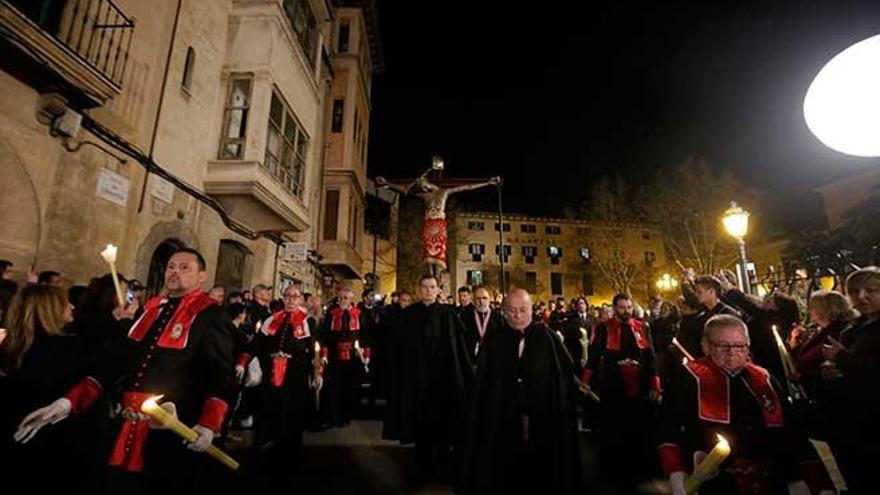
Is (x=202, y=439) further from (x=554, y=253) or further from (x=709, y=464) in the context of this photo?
(x=554, y=253)

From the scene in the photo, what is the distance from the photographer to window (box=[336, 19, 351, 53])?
21.9 m

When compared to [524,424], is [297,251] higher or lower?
higher

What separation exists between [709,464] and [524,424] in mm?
1858

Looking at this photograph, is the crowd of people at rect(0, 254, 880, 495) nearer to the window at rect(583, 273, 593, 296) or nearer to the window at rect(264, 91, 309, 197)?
the window at rect(264, 91, 309, 197)

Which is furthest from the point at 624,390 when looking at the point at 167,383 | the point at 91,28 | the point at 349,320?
the point at 91,28

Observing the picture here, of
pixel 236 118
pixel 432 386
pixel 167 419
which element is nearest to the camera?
pixel 167 419

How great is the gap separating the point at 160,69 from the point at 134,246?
376 cm

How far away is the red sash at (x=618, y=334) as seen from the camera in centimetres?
631

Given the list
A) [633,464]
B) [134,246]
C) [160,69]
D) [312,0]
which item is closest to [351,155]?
[312,0]

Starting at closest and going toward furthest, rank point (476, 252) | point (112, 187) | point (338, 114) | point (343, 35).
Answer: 1. point (112, 187)
2. point (338, 114)
3. point (343, 35)
4. point (476, 252)

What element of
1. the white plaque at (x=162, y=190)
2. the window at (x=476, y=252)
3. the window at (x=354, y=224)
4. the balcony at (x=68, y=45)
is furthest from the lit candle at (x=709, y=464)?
the window at (x=476, y=252)

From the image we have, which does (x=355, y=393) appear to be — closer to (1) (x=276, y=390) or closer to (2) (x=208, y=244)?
(1) (x=276, y=390)

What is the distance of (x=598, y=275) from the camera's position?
4888 centimetres

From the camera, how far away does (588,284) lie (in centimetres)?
5050
